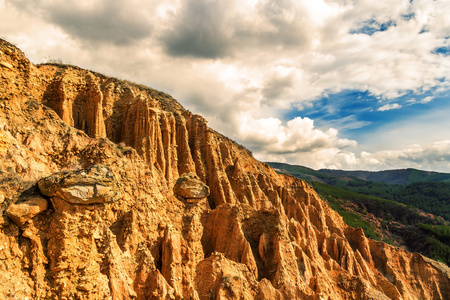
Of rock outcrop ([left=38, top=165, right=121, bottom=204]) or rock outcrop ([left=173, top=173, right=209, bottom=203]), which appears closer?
rock outcrop ([left=38, top=165, right=121, bottom=204])

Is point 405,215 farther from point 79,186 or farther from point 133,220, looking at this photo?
point 79,186

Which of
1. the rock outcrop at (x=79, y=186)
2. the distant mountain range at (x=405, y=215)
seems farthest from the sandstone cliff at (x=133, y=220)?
the distant mountain range at (x=405, y=215)

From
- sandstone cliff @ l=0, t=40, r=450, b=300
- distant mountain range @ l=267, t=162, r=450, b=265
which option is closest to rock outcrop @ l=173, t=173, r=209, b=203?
sandstone cliff @ l=0, t=40, r=450, b=300

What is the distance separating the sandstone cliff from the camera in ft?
28.8

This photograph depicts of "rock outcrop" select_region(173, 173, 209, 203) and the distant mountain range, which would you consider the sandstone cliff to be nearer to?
"rock outcrop" select_region(173, 173, 209, 203)

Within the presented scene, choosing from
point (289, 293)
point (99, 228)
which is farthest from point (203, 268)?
point (99, 228)

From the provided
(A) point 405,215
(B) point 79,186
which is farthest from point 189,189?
(A) point 405,215

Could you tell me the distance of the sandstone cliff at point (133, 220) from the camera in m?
8.77

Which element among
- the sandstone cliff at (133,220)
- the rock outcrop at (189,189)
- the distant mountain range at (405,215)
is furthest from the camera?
the distant mountain range at (405,215)

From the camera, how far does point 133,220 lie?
14.5m

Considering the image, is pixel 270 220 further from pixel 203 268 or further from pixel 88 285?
pixel 88 285

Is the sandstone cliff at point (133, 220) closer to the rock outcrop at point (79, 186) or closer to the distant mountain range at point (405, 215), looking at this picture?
the rock outcrop at point (79, 186)

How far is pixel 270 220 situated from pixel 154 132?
1707 centimetres

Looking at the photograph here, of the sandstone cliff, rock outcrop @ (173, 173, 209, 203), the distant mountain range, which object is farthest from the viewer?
the distant mountain range
